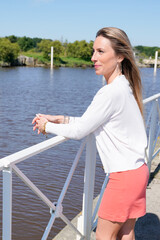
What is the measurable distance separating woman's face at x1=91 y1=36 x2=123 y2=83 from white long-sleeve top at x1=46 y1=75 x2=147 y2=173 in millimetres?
82

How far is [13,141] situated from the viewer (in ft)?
31.6

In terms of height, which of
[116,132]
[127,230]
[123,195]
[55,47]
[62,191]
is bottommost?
[127,230]

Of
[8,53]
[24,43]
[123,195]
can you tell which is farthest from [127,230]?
[24,43]

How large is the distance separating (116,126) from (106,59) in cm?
40

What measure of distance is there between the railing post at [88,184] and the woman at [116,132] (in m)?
0.62

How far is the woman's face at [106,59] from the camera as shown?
1809 mm

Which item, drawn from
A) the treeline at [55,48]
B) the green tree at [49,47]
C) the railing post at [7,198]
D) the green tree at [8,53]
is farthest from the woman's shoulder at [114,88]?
the green tree at [49,47]

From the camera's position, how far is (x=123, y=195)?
1730 mm

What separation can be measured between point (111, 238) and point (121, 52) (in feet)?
3.49

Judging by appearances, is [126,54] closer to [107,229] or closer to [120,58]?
[120,58]

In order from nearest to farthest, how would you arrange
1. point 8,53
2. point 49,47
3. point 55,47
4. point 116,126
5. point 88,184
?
point 116,126 → point 88,184 → point 8,53 → point 49,47 → point 55,47

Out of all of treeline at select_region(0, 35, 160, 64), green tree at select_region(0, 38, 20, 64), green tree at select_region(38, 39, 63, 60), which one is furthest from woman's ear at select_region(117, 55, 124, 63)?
green tree at select_region(38, 39, 63, 60)

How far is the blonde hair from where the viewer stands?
1.79 m

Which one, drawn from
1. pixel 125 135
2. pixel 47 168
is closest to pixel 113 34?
pixel 125 135
